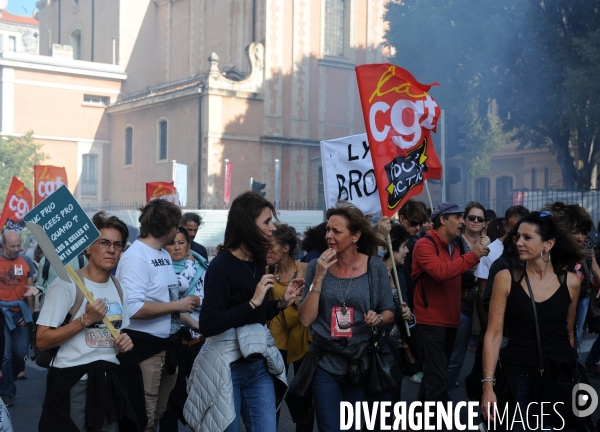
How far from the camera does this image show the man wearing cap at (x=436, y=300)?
6551 mm

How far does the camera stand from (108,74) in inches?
1734

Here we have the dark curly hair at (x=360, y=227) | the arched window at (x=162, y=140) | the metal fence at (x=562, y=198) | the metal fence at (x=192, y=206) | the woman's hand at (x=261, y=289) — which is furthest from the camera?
the arched window at (x=162, y=140)

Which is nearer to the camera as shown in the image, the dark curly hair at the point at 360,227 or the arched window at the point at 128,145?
the dark curly hair at the point at 360,227

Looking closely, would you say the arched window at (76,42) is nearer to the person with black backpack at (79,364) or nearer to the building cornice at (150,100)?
the building cornice at (150,100)

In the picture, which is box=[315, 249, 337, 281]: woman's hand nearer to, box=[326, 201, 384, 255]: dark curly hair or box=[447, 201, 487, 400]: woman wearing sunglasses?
box=[326, 201, 384, 255]: dark curly hair

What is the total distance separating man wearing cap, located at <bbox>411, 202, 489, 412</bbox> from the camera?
258 inches

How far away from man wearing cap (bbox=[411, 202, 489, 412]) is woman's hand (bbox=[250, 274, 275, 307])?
220cm

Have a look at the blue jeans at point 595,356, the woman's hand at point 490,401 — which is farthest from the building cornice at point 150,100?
the woman's hand at point 490,401

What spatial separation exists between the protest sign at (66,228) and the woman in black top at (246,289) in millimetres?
625

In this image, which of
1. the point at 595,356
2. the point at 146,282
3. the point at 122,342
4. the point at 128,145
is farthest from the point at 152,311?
the point at 128,145

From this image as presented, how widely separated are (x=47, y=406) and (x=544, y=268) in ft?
9.19

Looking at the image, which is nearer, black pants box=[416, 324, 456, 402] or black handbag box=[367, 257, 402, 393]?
black handbag box=[367, 257, 402, 393]

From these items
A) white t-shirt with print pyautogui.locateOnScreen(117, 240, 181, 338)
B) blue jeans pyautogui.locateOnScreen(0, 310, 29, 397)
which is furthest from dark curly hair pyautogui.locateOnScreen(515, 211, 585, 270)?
blue jeans pyautogui.locateOnScreen(0, 310, 29, 397)

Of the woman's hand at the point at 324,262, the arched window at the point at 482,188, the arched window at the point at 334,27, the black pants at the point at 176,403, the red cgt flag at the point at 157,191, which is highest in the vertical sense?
the arched window at the point at 334,27
